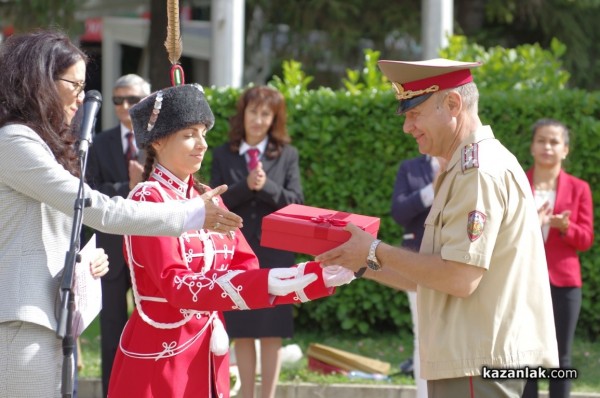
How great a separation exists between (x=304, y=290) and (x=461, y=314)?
2.20 ft

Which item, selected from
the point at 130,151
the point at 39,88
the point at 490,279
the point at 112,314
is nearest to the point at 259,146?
the point at 130,151

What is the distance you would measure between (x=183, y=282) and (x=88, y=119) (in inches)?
29.2

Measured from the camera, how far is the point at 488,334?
3.77m

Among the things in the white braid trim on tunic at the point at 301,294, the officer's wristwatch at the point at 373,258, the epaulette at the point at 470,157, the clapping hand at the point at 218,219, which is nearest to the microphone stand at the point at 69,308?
the clapping hand at the point at 218,219

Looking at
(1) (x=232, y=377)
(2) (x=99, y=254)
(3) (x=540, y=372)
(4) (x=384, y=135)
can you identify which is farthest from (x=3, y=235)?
(4) (x=384, y=135)

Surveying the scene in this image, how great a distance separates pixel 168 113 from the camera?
4.47 metres

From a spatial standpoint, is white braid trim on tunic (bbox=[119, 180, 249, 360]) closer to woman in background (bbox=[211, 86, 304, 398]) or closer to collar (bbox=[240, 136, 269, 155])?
woman in background (bbox=[211, 86, 304, 398])

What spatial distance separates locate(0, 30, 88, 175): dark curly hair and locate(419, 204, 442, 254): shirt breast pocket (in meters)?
1.40

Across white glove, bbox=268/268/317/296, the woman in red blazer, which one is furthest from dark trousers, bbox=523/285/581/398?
white glove, bbox=268/268/317/296

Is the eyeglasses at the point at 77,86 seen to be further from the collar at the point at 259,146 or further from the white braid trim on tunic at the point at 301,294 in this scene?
the collar at the point at 259,146

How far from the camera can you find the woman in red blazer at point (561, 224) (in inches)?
280

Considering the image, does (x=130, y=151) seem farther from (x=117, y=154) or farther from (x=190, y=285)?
(x=190, y=285)

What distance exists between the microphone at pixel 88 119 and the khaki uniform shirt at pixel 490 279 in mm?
1370

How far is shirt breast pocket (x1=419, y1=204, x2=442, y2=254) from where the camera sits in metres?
3.94
